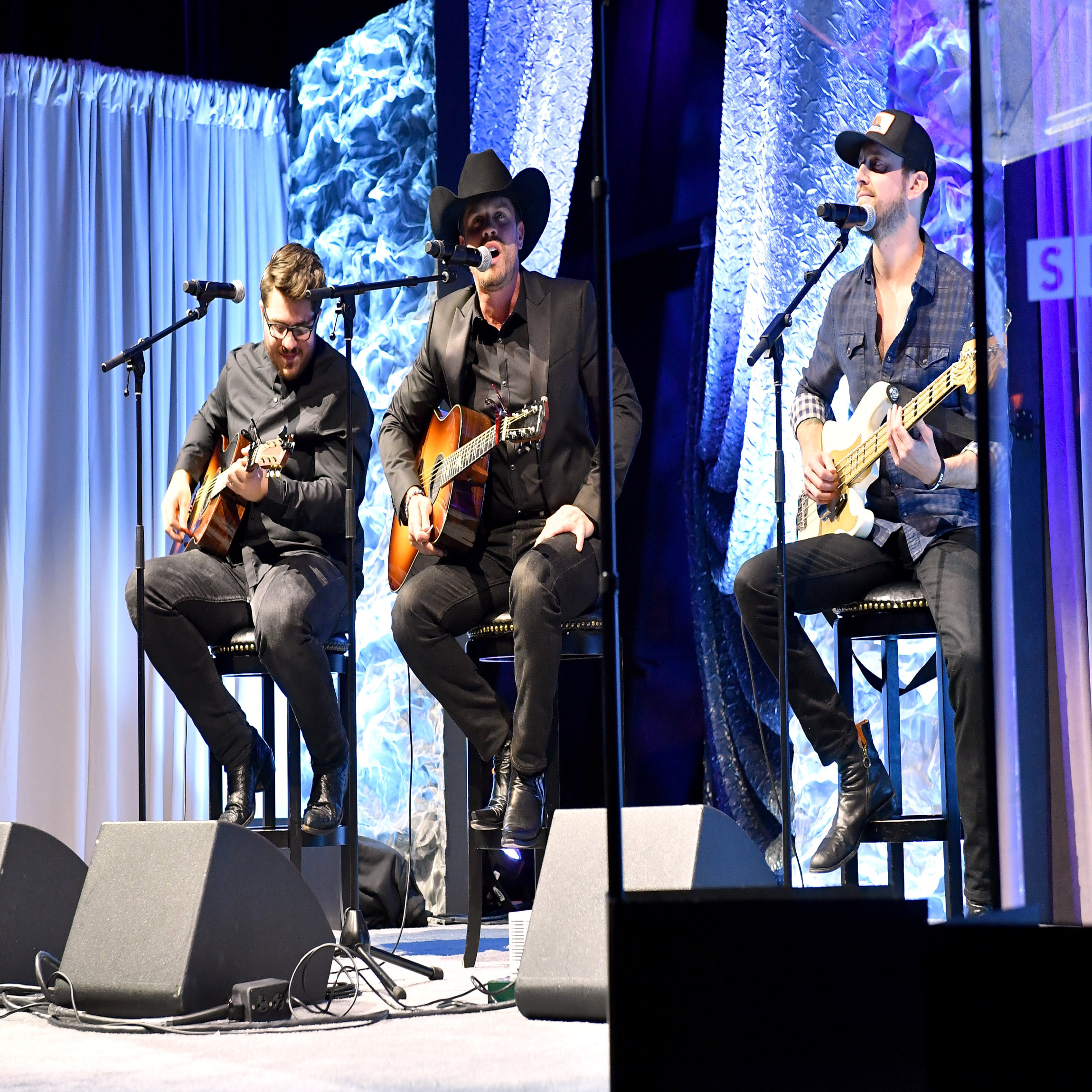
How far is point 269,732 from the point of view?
3.59 meters

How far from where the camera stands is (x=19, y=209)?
4.94 meters

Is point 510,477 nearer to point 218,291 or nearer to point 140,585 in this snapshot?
point 218,291

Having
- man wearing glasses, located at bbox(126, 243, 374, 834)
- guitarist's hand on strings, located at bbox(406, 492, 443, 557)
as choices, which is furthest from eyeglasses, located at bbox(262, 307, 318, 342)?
guitarist's hand on strings, located at bbox(406, 492, 443, 557)

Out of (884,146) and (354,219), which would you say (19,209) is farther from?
(884,146)

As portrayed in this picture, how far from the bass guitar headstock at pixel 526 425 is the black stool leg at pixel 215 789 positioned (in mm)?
1190

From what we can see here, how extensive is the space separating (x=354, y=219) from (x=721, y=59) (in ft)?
5.36

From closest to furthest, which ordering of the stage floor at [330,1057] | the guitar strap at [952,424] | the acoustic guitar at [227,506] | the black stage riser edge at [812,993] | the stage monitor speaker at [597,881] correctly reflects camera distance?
1. the black stage riser edge at [812,993]
2. the stage floor at [330,1057]
3. the stage monitor speaker at [597,881]
4. the guitar strap at [952,424]
5. the acoustic guitar at [227,506]

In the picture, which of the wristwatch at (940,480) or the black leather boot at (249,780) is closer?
the wristwatch at (940,480)

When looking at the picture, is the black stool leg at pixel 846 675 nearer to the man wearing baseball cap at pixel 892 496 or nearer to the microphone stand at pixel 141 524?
the man wearing baseball cap at pixel 892 496

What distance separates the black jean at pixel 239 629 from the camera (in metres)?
3.20

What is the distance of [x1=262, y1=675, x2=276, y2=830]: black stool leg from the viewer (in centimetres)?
341

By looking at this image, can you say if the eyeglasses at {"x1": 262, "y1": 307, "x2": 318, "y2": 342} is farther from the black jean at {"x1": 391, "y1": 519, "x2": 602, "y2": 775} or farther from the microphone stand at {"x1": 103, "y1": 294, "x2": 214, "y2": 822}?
the black jean at {"x1": 391, "y1": 519, "x2": 602, "y2": 775}

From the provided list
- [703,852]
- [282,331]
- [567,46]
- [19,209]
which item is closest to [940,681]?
[703,852]

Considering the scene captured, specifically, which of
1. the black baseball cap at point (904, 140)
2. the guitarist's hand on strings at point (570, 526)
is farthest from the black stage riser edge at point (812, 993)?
the black baseball cap at point (904, 140)
